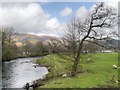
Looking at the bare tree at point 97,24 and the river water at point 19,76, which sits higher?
the bare tree at point 97,24

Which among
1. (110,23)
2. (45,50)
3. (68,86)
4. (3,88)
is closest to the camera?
(68,86)

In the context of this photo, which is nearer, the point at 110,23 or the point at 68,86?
the point at 68,86

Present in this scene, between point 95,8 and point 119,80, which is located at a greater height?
point 95,8

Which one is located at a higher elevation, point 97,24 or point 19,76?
point 97,24

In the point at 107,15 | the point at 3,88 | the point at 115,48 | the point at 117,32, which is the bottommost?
the point at 3,88

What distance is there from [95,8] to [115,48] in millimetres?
6931

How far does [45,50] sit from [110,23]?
90.6 metres

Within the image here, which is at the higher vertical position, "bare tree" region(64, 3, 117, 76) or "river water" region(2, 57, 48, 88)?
"bare tree" region(64, 3, 117, 76)

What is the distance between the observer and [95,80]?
86.3ft

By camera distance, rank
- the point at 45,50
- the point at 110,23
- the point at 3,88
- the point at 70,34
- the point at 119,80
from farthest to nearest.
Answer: the point at 45,50 → the point at 70,34 → the point at 110,23 → the point at 3,88 → the point at 119,80

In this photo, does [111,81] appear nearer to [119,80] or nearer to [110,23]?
[119,80]

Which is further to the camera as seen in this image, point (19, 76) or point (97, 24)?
point (19, 76)

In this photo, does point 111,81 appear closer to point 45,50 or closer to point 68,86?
point 68,86

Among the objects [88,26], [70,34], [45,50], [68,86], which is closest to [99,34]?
[88,26]
